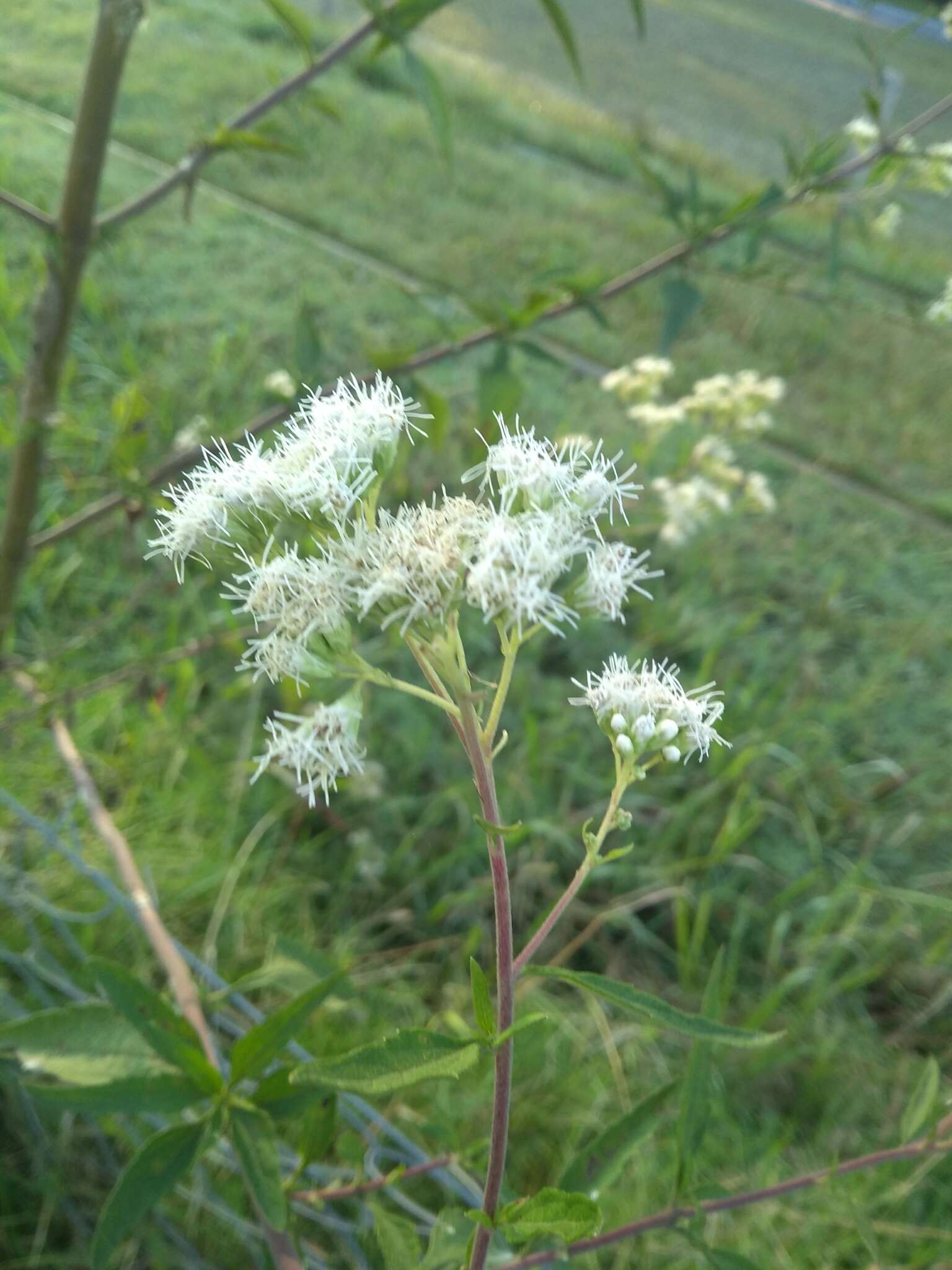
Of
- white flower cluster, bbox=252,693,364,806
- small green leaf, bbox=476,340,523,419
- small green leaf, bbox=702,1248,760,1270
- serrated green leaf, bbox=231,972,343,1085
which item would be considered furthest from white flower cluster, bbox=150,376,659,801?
A: small green leaf, bbox=476,340,523,419

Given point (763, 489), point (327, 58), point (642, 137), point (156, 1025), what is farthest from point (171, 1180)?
point (642, 137)

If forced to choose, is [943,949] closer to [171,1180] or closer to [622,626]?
[622,626]

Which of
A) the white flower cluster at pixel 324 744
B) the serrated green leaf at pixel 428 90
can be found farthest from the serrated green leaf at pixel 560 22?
the white flower cluster at pixel 324 744

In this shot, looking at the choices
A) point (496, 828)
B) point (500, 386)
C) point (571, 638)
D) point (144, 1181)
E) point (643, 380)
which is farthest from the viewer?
point (571, 638)

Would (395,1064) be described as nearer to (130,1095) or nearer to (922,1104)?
(130,1095)

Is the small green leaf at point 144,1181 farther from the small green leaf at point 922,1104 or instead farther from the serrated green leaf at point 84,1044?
the small green leaf at point 922,1104

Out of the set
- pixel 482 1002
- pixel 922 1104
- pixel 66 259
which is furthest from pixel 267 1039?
pixel 66 259
